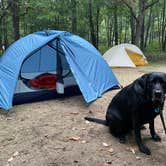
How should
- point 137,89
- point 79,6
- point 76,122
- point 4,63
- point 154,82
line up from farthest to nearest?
point 79,6
point 4,63
point 76,122
point 137,89
point 154,82

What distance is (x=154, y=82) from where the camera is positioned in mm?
3414

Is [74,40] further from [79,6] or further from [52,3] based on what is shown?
[79,6]

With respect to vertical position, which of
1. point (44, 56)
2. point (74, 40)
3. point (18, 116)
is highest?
point (74, 40)

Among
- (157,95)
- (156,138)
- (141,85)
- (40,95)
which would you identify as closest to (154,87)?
(157,95)

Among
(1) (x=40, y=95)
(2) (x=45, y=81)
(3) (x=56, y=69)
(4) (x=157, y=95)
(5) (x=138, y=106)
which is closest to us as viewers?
(4) (x=157, y=95)

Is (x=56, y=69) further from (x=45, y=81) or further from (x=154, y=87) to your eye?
(x=154, y=87)

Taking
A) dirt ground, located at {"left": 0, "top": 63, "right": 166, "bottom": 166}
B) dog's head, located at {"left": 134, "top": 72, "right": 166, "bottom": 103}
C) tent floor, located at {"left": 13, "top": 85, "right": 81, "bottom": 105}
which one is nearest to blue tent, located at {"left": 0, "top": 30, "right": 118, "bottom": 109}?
tent floor, located at {"left": 13, "top": 85, "right": 81, "bottom": 105}

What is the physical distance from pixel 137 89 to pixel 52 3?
1250 centimetres

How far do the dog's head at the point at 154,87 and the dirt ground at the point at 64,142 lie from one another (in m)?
0.74

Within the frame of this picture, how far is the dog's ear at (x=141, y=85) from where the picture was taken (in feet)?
11.6

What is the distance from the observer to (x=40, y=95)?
251 inches

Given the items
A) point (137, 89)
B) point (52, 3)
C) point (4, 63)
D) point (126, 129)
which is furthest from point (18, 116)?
point (52, 3)

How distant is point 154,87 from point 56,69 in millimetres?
4062

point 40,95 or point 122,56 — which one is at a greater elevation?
point 40,95
